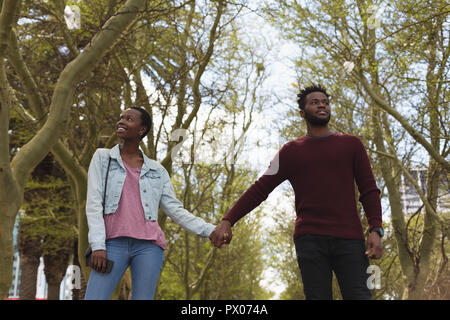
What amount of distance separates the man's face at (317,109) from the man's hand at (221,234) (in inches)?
40.1

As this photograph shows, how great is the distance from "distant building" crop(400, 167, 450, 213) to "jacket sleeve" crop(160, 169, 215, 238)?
1052cm

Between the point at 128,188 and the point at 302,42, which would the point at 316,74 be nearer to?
the point at 302,42

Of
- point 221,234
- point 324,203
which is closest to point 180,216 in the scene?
point 221,234

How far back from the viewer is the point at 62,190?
19.6 m

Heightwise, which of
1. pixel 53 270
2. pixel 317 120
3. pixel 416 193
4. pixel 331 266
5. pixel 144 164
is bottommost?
pixel 331 266

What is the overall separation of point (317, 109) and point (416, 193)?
11.8 metres

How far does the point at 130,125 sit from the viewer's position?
3.98 metres

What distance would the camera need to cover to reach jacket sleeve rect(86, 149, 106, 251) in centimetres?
346

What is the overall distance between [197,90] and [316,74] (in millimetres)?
3766

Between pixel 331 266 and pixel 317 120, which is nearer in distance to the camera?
pixel 331 266

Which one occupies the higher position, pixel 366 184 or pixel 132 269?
pixel 366 184

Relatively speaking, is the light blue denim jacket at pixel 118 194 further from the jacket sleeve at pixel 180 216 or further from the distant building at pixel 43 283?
the distant building at pixel 43 283

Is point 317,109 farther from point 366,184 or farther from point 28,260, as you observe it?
point 28,260
